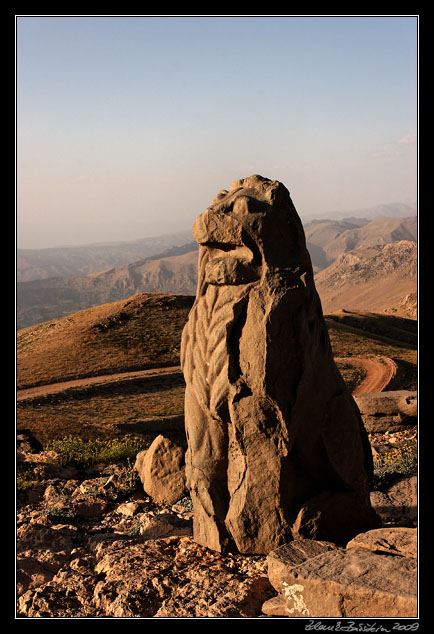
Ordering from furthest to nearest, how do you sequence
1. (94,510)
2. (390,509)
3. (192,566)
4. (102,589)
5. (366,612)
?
(94,510) < (390,509) < (192,566) < (102,589) < (366,612)

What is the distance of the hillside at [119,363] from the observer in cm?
1598

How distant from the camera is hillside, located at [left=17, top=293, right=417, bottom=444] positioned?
16.0 meters

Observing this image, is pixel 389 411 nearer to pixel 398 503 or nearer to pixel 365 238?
pixel 398 503

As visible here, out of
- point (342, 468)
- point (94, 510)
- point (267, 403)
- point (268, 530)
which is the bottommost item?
point (94, 510)

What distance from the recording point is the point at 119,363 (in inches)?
905

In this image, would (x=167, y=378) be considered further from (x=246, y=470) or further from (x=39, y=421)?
(x=246, y=470)

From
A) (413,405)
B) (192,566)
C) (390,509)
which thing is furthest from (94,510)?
(413,405)

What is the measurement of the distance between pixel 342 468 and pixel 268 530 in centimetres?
96

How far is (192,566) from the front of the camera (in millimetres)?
5242

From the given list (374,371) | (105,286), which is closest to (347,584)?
(374,371)

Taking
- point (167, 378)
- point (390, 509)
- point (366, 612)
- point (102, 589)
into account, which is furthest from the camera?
point (167, 378)

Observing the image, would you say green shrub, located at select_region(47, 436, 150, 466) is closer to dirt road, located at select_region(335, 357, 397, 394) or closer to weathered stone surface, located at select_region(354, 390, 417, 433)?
weathered stone surface, located at select_region(354, 390, 417, 433)

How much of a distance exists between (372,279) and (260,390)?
7444cm

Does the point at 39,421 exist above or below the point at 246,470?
below
